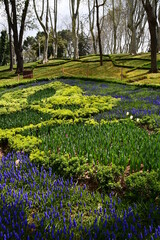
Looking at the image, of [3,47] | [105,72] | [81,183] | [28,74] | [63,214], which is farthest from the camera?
[3,47]

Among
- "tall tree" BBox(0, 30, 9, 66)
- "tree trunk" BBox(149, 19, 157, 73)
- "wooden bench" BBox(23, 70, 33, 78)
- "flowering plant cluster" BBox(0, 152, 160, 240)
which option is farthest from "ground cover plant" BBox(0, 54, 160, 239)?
"tall tree" BBox(0, 30, 9, 66)

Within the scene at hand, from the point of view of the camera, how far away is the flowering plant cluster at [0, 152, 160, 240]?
3068 mm

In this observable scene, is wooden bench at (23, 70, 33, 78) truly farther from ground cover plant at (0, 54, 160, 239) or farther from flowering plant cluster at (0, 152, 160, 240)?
flowering plant cluster at (0, 152, 160, 240)

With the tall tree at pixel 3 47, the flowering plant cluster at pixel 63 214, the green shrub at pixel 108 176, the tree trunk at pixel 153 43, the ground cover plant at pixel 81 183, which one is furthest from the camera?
the tall tree at pixel 3 47

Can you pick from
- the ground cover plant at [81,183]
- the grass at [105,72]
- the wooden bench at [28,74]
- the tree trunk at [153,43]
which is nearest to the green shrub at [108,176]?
the ground cover plant at [81,183]

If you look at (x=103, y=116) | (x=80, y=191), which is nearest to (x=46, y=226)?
(x=80, y=191)

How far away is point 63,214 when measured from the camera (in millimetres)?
3402

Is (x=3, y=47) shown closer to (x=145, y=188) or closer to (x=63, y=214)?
(x=145, y=188)

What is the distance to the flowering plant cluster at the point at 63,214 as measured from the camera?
121 inches

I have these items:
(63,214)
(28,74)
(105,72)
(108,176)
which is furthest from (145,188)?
(28,74)

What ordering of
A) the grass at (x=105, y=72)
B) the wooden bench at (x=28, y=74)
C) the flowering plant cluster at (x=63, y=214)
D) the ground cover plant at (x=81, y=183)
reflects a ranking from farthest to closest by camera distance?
1. the wooden bench at (x=28, y=74)
2. the grass at (x=105, y=72)
3. the ground cover plant at (x=81, y=183)
4. the flowering plant cluster at (x=63, y=214)

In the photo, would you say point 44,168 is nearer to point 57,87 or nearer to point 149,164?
point 149,164

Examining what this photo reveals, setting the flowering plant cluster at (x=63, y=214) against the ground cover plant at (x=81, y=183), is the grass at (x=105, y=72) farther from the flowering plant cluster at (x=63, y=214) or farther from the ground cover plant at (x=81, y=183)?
the flowering plant cluster at (x=63, y=214)

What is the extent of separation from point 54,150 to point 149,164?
2215 mm
